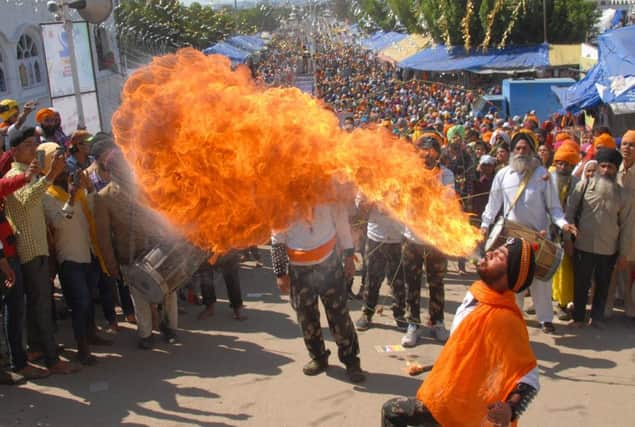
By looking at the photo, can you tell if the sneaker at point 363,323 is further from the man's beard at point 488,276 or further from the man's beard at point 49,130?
the man's beard at point 49,130

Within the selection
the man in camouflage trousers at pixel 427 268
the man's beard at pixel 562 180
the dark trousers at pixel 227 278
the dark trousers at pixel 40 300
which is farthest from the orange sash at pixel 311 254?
the man's beard at pixel 562 180

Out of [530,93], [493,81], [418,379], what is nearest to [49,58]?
[418,379]

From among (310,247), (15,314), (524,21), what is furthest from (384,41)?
(15,314)

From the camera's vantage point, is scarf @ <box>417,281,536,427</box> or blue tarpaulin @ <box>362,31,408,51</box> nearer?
scarf @ <box>417,281,536,427</box>

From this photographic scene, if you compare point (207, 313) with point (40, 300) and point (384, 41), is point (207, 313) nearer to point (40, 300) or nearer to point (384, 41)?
point (40, 300)

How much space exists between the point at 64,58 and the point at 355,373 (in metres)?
9.08

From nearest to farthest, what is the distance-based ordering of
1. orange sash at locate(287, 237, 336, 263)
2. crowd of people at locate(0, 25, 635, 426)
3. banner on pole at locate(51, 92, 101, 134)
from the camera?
1. orange sash at locate(287, 237, 336, 263)
2. crowd of people at locate(0, 25, 635, 426)
3. banner on pole at locate(51, 92, 101, 134)

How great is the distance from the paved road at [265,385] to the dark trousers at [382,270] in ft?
0.96

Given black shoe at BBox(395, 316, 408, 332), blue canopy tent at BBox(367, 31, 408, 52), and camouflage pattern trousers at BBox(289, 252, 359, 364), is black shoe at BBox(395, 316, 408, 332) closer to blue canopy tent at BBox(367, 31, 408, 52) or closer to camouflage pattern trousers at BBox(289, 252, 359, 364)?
camouflage pattern trousers at BBox(289, 252, 359, 364)

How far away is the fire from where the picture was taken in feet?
14.6

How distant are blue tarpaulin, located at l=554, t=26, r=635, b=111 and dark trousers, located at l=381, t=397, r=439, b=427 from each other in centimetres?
1268

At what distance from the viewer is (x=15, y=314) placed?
4895mm

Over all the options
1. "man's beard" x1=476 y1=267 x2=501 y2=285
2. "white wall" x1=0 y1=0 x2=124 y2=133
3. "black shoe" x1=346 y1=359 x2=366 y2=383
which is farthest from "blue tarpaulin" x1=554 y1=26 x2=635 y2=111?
"white wall" x1=0 y1=0 x2=124 y2=133

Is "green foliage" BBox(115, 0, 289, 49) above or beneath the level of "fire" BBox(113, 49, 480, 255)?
above
